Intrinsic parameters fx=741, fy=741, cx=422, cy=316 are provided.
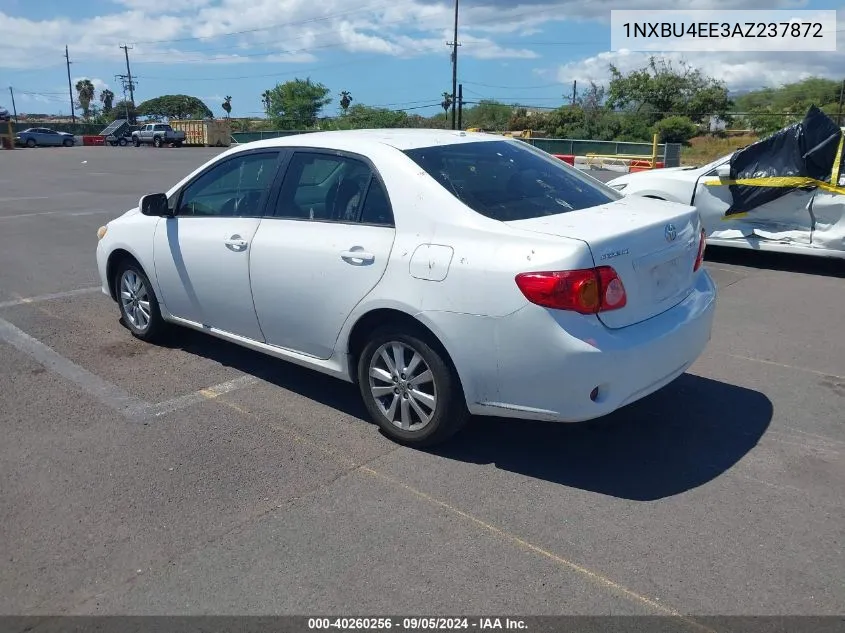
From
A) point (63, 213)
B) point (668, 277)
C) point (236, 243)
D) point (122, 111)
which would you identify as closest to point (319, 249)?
point (236, 243)

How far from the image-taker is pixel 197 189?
530 cm

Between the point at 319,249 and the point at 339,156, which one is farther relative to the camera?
the point at 339,156

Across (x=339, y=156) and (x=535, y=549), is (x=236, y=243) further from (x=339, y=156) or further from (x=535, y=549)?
(x=535, y=549)

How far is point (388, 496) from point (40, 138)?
200 ft

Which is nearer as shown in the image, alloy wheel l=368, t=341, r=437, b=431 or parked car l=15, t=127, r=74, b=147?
alloy wheel l=368, t=341, r=437, b=431

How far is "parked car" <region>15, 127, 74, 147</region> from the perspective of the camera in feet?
181

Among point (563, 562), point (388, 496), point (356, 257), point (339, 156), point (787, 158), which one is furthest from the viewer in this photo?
point (787, 158)

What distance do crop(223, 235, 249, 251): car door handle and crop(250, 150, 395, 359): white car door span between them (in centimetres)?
10

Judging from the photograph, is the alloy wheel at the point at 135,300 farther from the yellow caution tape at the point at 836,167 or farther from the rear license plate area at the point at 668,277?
the yellow caution tape at the point at 836,167

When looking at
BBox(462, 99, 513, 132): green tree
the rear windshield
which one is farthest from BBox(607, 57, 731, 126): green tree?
the rear windshield
